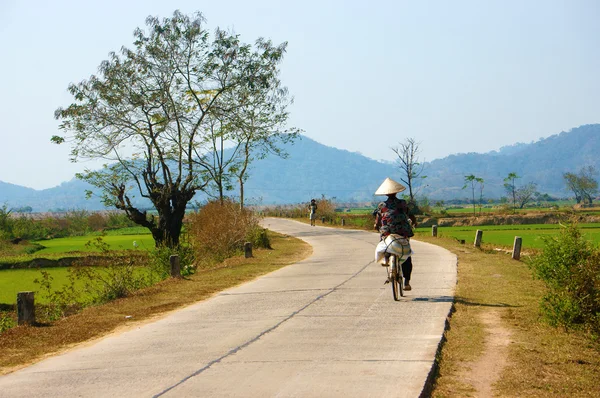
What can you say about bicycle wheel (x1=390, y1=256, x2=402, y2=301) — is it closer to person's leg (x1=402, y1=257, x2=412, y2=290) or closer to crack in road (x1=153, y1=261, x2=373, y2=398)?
person's leg (x1=402, y1=257, x2=412, y2=290)

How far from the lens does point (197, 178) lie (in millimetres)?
35375

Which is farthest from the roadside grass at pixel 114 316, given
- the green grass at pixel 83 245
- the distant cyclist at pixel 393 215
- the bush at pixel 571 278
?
the green grass at pixel 83 245

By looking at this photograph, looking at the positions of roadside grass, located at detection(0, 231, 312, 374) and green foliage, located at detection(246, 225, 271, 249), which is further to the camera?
green foliage, located at detection(246, 225, 271, 249)

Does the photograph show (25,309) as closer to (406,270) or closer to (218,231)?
(406,270)

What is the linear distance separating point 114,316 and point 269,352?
5.01 metres

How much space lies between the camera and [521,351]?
27.5 ft

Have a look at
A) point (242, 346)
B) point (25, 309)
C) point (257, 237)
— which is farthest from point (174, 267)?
point (257, 237)

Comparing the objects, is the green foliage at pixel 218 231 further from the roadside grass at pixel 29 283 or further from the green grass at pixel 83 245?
the green grass at pixel 83 245

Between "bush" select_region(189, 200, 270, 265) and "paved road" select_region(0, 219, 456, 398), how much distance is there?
13.5 meters

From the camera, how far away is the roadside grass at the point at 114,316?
386 inches

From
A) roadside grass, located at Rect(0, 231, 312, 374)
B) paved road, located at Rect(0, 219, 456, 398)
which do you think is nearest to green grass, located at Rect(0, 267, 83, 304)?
roadside grass, located at Rect(0, 231, 312, 374)

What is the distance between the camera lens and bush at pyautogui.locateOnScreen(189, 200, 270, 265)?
27531 mm

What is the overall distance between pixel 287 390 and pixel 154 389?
1.27 m

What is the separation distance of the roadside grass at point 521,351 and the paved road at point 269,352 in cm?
25
